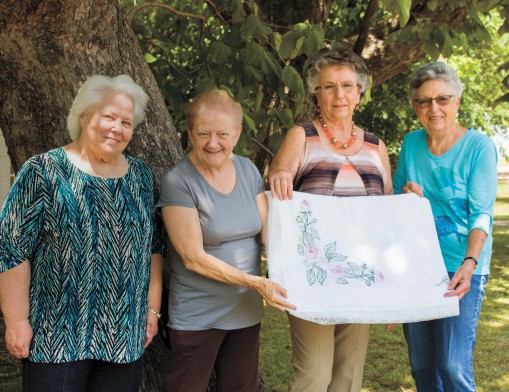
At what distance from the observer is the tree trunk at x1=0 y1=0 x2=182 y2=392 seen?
3.11 meters

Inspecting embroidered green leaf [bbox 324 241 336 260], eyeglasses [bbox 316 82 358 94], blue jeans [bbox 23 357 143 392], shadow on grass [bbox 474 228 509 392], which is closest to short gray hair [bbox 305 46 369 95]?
eyeglasses [bbox 316 82 358 94]

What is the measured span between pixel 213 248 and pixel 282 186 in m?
0.41

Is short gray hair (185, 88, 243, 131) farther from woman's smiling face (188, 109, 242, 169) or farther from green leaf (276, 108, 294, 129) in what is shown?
green leaf (276, 108, 294, 129)

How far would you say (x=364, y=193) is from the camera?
302cm

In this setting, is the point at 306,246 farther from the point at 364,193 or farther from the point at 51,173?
the point at 51,173

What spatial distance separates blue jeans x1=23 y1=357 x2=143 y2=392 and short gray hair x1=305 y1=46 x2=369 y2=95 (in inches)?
57.7

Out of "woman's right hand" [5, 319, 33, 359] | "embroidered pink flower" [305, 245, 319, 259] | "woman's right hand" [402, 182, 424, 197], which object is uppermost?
"woman's right hand" [402, 182, 424, 197]

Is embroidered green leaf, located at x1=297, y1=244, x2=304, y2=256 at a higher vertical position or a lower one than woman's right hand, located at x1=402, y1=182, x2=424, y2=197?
lower

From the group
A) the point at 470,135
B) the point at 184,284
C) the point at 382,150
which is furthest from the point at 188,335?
the point at 470,135

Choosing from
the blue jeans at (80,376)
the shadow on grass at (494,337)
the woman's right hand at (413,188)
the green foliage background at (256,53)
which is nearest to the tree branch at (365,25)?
the green foliage background at (256,53)

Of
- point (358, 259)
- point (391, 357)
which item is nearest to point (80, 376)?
point (358, 259)

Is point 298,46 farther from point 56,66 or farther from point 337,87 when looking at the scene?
point 56,66

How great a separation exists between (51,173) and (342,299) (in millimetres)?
1297

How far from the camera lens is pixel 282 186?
2855mm
